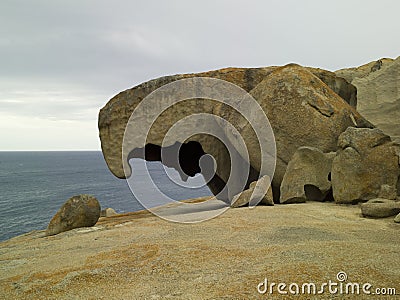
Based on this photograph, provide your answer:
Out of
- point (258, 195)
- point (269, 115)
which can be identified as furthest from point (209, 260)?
point (269, 115)

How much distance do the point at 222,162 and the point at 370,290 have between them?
443 inches

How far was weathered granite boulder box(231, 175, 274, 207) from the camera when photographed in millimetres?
10271

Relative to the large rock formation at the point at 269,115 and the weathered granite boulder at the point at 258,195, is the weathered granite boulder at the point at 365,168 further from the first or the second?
the weathered granite boulder at the point at 258,195

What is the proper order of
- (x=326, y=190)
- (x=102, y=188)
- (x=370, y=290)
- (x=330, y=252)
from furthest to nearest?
(x=102, y=188) < (x=326, y=190) < (x=330, y=252) < (x=370, y=290)

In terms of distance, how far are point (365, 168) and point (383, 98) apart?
5779mm

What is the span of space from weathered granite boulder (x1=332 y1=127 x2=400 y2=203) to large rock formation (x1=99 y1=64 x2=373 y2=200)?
1.54 meters

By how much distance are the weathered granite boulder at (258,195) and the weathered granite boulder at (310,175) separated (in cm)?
68

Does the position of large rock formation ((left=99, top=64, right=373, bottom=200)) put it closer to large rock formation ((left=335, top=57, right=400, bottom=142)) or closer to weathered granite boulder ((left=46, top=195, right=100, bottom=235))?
large rock formation ((left=335, top=57, right=400, bottom=142))

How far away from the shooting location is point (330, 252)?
4945mm

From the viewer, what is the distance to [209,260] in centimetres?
499

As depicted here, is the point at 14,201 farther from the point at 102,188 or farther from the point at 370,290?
the point at 370,290

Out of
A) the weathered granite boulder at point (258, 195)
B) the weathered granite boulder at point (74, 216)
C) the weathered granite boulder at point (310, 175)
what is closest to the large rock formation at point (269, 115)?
the weathered granite boulder at point (310, 175)

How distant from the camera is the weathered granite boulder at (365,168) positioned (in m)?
9.65

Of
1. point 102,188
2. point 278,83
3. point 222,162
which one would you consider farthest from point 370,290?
point 102,188
